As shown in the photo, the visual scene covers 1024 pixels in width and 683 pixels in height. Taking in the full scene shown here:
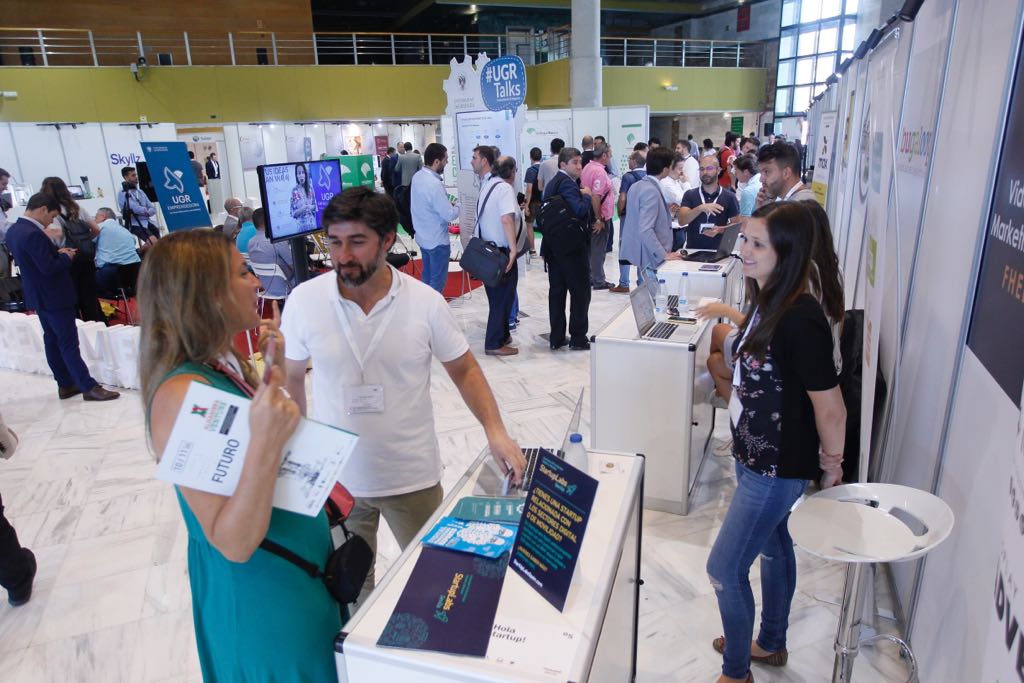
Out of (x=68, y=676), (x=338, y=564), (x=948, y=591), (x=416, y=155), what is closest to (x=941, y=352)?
(x=948, y=591)

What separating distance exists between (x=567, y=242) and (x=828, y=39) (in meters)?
14.2

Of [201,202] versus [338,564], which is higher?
[201,202]

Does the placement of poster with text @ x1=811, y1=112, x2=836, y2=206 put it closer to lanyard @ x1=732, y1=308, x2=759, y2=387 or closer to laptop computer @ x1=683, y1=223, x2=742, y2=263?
laptop computer @ x1=683, y1=223, x2=742, y2=263

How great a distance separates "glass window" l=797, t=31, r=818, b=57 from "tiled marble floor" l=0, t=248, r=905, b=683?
50.0ft

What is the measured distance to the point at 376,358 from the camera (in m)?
1.81

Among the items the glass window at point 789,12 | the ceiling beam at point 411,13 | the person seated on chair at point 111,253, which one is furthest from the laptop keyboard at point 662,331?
the ceiling beam at point 411,13

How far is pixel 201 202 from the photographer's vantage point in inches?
254

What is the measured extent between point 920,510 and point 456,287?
6.12 meters

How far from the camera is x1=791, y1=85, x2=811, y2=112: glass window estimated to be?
1641 cm

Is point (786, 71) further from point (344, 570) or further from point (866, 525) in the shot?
point (344, 570)

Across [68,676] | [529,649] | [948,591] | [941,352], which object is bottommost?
[68,676]

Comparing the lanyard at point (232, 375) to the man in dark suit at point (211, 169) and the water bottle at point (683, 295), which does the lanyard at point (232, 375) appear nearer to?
the water bottle at point (683, 295)

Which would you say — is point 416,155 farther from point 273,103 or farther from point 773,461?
point 773,461

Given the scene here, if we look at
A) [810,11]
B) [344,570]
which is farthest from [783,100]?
[344,570]
